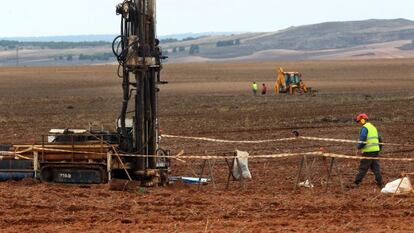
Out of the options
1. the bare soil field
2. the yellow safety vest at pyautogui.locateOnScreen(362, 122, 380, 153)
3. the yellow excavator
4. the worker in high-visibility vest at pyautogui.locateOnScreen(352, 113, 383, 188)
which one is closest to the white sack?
the bare soil field

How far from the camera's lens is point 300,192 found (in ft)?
51.4

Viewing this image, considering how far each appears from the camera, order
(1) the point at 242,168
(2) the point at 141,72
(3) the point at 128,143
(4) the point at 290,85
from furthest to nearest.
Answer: (4) the point at 290,85 < (1) the point at 242,168 < (3) the point at 128,143 < (2) the point at 141,72

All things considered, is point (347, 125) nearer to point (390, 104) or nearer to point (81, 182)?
point (390, 104)

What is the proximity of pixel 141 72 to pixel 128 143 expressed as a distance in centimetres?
148

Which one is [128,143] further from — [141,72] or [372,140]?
[372,140]

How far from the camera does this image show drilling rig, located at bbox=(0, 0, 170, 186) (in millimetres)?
15789

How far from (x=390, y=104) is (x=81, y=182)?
86.2 ft

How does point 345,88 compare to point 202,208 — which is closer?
point 202,208

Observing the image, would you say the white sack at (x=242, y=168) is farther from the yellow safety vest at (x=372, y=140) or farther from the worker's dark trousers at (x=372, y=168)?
the yellow safety vest at (x=372, y=140)

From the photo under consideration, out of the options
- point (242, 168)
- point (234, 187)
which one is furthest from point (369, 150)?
point (234, 187)

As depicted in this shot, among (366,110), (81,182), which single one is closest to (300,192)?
(81,182)

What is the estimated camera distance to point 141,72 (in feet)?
52.4

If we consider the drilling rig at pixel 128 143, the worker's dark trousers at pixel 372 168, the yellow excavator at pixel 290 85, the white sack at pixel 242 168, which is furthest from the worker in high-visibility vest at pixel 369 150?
the yellow excavator at pixel 290 85

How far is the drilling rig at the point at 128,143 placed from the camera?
1579cm
